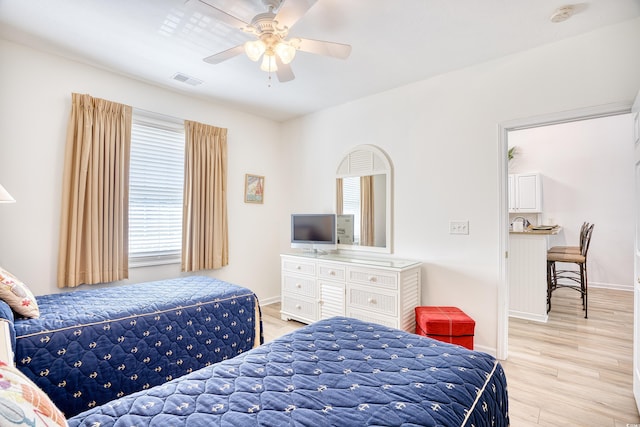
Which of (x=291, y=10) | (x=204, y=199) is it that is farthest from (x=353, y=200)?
(x=291, y=10)

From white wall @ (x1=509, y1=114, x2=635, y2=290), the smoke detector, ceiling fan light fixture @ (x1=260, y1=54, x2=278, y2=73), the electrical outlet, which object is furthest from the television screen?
white wall @ (x1=509, y1=114, x2=635, y2=290)

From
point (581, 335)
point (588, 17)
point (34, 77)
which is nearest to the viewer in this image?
point (588, 17)

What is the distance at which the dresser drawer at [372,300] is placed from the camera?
2.94m

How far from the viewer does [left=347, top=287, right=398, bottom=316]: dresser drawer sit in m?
2.94

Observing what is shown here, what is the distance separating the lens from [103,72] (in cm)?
303

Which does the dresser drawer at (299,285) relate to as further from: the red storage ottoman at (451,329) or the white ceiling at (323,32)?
the white ceiling at (323,32)

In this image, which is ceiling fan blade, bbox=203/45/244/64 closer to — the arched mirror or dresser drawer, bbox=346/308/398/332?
the arched mirror

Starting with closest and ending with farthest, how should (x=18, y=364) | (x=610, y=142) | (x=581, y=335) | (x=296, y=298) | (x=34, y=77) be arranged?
(x=18, y=364) < (x=34, y=77) < (x=581, y=335) < (x=296, y=298) < (x=610, y=142)

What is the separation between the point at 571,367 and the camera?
2.58 meters

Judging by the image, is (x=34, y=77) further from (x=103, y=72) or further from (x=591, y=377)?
(x=591, y=377)

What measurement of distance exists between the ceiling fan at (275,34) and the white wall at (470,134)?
147 cm

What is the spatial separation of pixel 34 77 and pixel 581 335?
18.5 feet

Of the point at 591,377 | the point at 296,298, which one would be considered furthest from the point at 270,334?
the point at 591,377

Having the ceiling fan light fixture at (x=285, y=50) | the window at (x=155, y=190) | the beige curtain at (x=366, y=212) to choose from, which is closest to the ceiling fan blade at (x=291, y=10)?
the ceiling fan light fixture at (x=285, y=50)
